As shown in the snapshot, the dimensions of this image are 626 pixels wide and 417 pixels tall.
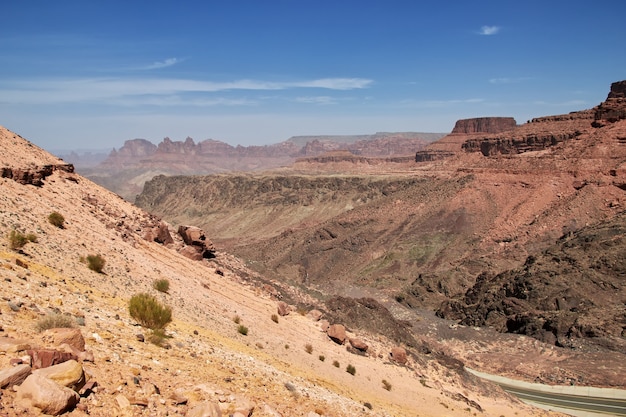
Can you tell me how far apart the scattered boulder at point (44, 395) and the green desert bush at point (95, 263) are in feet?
26.5

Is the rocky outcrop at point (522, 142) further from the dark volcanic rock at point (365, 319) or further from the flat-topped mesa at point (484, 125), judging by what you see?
the dark volcanic rock at point (365, 319)

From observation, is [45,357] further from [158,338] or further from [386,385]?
[386,385]

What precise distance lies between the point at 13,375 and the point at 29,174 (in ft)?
46.7

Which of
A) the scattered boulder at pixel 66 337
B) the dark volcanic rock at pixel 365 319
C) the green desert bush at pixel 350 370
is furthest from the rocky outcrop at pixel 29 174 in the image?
the dark volcanic rock at pixel 365 319

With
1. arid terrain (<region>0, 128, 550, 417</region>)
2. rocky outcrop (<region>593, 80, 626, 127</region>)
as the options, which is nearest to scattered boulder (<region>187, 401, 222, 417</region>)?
arid terrain (<region>0, 128, 550, 417</region>)

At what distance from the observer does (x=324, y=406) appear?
34.4 feet

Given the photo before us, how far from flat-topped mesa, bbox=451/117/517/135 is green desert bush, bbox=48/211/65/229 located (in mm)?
138961

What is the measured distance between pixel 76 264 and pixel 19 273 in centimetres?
326

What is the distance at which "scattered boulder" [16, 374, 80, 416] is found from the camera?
5295mm

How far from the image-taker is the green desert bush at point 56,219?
1489 cm

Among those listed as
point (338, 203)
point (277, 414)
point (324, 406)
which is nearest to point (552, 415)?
point (324, 406)

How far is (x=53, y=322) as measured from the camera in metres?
7.36

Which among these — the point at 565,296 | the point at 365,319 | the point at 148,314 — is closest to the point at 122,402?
the point at 148,314

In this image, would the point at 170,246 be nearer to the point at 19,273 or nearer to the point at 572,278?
the point at 19,273
